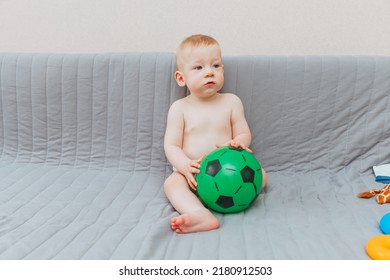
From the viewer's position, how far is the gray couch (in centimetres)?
152

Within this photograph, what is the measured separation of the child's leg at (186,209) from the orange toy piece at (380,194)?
0.53m

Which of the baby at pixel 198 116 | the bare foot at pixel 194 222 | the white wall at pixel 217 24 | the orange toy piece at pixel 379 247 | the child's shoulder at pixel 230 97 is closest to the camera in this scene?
the orange toy piece at pixel 379 247

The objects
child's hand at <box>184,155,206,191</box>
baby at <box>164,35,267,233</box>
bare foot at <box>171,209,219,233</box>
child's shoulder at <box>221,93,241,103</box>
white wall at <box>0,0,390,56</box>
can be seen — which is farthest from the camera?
white wall at <box>0,0,390,56</box>

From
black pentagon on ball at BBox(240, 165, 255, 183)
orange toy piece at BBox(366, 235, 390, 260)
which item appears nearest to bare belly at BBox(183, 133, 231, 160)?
black pentagon on ball at BBox(240, 165, 255, 183)

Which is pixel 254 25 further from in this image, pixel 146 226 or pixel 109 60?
pixel 146 226

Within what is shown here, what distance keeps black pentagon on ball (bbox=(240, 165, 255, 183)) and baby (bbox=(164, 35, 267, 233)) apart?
0.12m

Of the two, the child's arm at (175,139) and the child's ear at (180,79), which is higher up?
the child's ear at (180,79)

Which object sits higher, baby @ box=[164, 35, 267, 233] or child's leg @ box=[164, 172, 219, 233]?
baby @ box=[164, 35, 267, 233]

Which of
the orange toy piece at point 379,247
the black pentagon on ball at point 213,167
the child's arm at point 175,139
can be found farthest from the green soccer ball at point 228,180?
the orange toy piece at point 379,247

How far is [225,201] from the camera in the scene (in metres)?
1.37

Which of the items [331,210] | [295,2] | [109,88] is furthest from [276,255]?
[295,2]

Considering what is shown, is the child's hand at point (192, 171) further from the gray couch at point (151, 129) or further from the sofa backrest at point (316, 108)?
the sofa backrest at point (316, 108)

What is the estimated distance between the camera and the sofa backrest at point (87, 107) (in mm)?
1727

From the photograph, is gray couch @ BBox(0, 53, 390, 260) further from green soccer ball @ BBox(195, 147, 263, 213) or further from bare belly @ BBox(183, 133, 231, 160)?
bare belly @ BBox(183, 133, 231, 160)
